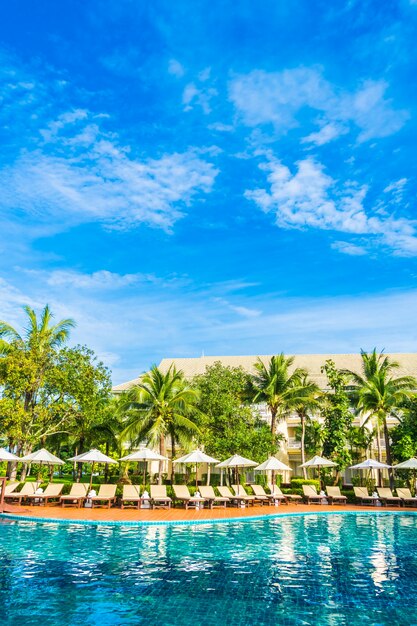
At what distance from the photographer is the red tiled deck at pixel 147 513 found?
17.1 metres

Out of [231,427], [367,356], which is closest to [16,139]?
[231,427]

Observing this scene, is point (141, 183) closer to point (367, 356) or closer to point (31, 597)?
point (31, 597)

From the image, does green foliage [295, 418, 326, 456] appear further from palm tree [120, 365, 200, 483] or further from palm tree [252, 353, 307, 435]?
palm tree [120, 365, 200, 483]

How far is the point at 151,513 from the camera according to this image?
19172mm

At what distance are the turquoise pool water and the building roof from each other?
33951mm

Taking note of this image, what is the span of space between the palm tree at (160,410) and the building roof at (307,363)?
19842 millimetres

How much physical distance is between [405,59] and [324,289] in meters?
15.4

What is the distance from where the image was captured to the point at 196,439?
29250 mm

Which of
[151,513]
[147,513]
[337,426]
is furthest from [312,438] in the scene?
[147,513]

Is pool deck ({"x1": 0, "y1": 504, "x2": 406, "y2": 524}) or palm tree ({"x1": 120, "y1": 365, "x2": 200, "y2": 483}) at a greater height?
palm tree ({"x1": 120, "y1": 365, "x2": 200, "y2": 483})

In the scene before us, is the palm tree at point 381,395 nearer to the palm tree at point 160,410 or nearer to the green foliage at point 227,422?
the green foliage at point 227,422

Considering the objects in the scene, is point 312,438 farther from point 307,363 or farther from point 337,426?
point 307,363

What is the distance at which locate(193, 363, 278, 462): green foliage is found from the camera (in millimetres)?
27859

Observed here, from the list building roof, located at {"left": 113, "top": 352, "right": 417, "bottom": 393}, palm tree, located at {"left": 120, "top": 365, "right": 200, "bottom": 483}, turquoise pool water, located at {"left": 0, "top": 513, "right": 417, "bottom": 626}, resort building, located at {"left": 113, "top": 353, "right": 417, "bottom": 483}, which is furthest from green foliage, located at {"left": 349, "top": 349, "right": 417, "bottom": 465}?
turquoise pool water, located at {"left": 0, "top": 513, "right": 417, "bottom": 626}
